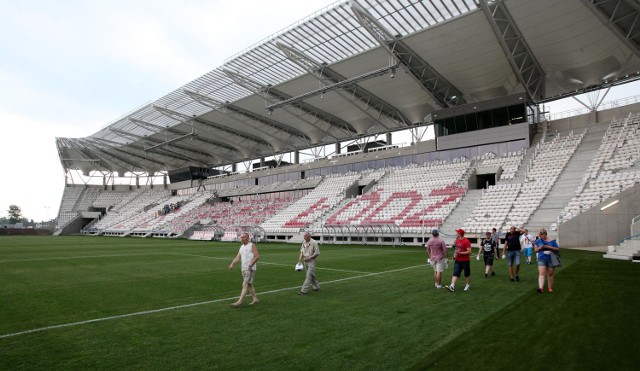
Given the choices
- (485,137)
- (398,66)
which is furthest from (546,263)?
(485,137)

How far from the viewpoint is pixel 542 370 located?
4.53 meters

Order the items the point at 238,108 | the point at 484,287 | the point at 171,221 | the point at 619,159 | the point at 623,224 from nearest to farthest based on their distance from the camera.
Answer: the point at 484,287 < the point at 623,224 < the point at 619,159 < the point at 238,108 < the point at 171,221

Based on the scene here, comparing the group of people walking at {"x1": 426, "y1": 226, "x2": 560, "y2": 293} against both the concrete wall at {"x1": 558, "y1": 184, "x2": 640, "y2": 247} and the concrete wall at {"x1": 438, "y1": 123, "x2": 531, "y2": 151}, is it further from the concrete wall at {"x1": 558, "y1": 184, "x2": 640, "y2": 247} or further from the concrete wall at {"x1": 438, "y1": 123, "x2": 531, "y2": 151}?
the concrete wall at {"x1": 438, "y1": 123, "x2": 531, "y2": 151}

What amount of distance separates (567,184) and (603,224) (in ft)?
21.9

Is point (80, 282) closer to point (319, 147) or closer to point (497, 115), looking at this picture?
point (497, 115)

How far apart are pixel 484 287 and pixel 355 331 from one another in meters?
5.58

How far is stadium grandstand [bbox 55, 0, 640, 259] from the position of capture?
1040 inches

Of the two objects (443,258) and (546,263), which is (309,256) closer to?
(443,258)

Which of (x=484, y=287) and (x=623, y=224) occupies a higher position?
(x=623, y=224)

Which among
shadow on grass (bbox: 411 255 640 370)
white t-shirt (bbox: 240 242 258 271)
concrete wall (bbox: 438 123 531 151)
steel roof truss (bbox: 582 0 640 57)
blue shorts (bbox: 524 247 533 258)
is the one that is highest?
steel roof truss (bbox: 582 0 640 57)

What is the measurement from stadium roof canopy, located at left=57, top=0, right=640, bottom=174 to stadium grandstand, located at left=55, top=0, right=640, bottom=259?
156mm

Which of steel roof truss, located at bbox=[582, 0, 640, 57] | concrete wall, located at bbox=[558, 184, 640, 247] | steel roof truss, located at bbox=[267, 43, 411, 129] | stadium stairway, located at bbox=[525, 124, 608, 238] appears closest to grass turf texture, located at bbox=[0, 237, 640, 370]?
concrete wall, located at bbox=[558, 184, 640, 247]

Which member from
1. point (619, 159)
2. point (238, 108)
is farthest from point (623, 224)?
point (238, 108)

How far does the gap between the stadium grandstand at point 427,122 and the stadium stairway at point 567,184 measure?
137 millimetres
